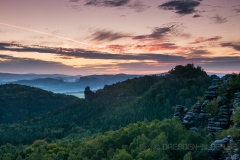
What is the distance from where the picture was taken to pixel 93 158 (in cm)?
7400

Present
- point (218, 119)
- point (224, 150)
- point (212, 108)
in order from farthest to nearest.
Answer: point (212, 108) → point (218, 119) → point (224, 150)

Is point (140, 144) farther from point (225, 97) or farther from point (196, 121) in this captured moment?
point (225, 97)

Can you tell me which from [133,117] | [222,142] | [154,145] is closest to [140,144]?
[154,145]

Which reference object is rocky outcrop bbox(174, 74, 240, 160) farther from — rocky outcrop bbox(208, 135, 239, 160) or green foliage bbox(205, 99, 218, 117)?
green foliage bbox(205, 99, 218, 117)

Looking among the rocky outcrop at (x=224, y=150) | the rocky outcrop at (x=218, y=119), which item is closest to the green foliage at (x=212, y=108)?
the rocky outcrop at (x=218, y=119)

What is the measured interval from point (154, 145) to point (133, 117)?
141 m

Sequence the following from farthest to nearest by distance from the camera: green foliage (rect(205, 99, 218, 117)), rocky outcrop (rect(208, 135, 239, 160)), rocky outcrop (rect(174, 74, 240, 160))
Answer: green foliage (rect(205, 99, 218, 117)) → rocky outcrop (rect(174, 74, 240, 160)) → rocky outcrop (rect(208, 135, 239, 160))

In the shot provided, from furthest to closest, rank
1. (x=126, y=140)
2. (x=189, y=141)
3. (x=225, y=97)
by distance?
(x=126, y=140) < (x=225, y=97) < (x=189, y=141)

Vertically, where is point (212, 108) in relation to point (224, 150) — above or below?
above

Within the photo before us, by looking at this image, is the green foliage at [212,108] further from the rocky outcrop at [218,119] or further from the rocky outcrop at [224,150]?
the rocky outcrop at [224,150]

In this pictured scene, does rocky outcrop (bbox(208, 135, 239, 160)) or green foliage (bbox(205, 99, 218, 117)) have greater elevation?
green foliage (bbox(205, 99, 218, 117))

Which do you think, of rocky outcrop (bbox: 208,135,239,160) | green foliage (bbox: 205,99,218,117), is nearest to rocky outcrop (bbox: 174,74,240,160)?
rocky outcrop (bbox: 208,135,239,160)

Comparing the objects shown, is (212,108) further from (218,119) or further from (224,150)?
(224,150)

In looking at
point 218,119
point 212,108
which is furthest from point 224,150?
point 212,108
